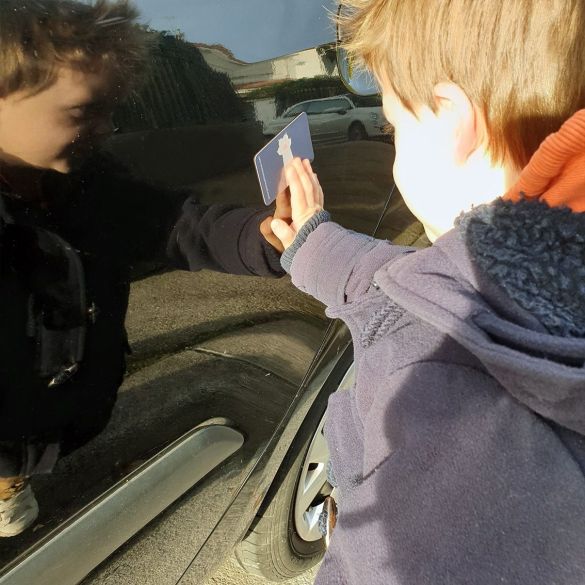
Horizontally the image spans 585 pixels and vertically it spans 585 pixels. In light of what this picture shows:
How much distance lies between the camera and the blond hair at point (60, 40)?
803mm

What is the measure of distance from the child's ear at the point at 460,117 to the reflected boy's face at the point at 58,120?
533 millimetres

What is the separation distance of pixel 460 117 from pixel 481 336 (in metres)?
0.43

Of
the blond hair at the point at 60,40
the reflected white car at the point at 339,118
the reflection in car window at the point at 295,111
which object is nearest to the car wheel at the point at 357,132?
the reflected white car at the point at 339,118

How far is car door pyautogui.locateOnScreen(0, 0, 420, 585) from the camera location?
102 centimetres

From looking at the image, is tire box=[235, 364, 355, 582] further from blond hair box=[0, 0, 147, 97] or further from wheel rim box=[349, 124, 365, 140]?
blond hair box=[0, 0, 147, 97]

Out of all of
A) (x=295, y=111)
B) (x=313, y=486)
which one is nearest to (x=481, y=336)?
(x=295, y=111)

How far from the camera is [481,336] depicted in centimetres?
70

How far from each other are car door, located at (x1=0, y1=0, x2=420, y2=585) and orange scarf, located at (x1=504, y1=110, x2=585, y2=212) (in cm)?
57

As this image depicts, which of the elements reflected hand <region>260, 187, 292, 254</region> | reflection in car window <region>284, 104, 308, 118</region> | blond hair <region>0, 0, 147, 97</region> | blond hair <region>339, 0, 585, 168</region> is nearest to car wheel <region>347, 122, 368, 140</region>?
reflection in car window <region>284, 104, 308, 118</region>

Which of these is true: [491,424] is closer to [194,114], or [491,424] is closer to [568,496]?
[568,496]

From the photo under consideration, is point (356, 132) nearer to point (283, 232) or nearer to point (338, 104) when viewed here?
point (338, 104)

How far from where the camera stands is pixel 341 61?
1479 mm

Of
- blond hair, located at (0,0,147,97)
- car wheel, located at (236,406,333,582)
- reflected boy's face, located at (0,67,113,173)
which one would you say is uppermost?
blond hair, located at (0,0,147,97)

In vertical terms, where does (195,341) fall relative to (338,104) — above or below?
below
